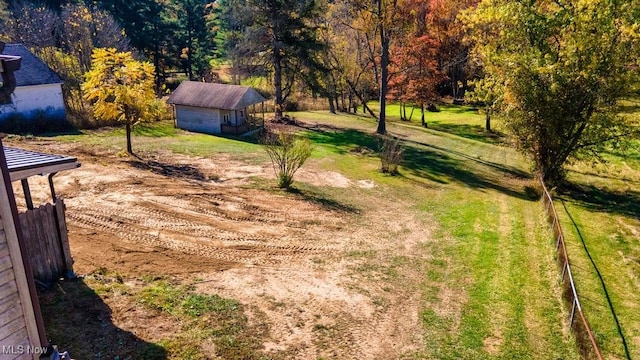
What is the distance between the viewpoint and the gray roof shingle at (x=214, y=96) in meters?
30.8

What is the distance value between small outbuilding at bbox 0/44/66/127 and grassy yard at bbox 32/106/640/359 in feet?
10.7

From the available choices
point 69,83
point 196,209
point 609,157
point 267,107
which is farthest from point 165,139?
point 609,157

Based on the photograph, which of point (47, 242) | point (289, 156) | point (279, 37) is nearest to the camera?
point (47, 242)

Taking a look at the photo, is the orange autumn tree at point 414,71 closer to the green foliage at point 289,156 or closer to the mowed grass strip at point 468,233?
the mowed grass strip at point 468,233

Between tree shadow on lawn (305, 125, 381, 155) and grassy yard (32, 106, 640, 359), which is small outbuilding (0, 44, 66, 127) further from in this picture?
tree shadow on lawn (305, 125, 381, 155)

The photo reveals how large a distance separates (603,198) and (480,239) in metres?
9.85

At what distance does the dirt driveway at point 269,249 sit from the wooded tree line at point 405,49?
865 centimetres

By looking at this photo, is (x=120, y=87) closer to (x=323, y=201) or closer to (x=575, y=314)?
(x=323, y=201)

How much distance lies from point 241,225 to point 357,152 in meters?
15.3

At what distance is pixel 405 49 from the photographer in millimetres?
41938

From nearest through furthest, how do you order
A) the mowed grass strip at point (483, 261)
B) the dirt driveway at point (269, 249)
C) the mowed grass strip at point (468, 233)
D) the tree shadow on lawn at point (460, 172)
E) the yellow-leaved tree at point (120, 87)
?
the dirt driveway at point (269, 249) → the mowed grass strip at point (483, 261) → the mowed grass strip at point (468, 233) → the yellow-leaved tree at point (120, 87) → the tree shadow on lawn at point (460, 172)

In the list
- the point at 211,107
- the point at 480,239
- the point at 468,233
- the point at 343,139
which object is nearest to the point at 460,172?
the point at 343,139

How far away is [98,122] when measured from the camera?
29922 millimetres

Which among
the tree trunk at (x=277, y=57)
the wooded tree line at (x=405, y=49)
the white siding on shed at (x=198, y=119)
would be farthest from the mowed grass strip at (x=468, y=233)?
the wooded tree line at (x=405, y=49)
